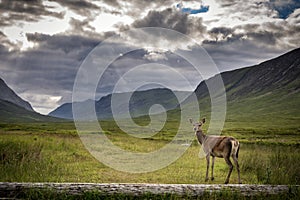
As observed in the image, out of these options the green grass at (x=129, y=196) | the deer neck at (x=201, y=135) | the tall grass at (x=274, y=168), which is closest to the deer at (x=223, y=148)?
the deer neck at (x=201, y=135)

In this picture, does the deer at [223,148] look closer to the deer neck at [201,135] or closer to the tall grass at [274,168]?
the deer neck at [201,135]

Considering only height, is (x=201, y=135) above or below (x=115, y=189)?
above

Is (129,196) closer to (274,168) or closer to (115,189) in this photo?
(115,189)

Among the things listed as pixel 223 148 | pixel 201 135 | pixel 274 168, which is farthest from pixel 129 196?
pixel 274 168

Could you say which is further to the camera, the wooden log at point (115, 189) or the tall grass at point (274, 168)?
the tall grass at point (274, 168)

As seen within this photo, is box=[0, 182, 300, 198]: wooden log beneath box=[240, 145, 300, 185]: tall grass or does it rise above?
above

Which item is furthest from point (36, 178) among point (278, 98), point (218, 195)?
point (278, 98)

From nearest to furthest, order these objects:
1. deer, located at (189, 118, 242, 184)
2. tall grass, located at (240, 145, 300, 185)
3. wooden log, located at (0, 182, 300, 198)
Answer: wooden log, located at (0, 182, 300, 198) → tall grass, located at (240, 145, 300, 185) → deer, located at (189, 118, 242, 184)

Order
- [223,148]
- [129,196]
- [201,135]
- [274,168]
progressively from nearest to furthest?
[129,196] → [223,148] → [274,168] → [201,135]

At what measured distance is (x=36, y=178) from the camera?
11.7m

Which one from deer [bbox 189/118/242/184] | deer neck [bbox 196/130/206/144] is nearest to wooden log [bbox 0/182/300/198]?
deer [bbox 189/118/242/184]

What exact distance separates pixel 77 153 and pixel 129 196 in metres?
12.2

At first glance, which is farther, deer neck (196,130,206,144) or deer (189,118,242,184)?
deer neck (196,130,206,144)

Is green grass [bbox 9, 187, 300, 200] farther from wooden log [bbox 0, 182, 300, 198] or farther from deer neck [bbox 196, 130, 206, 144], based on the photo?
deer neck [bbox 196, 130, 206, 144]
